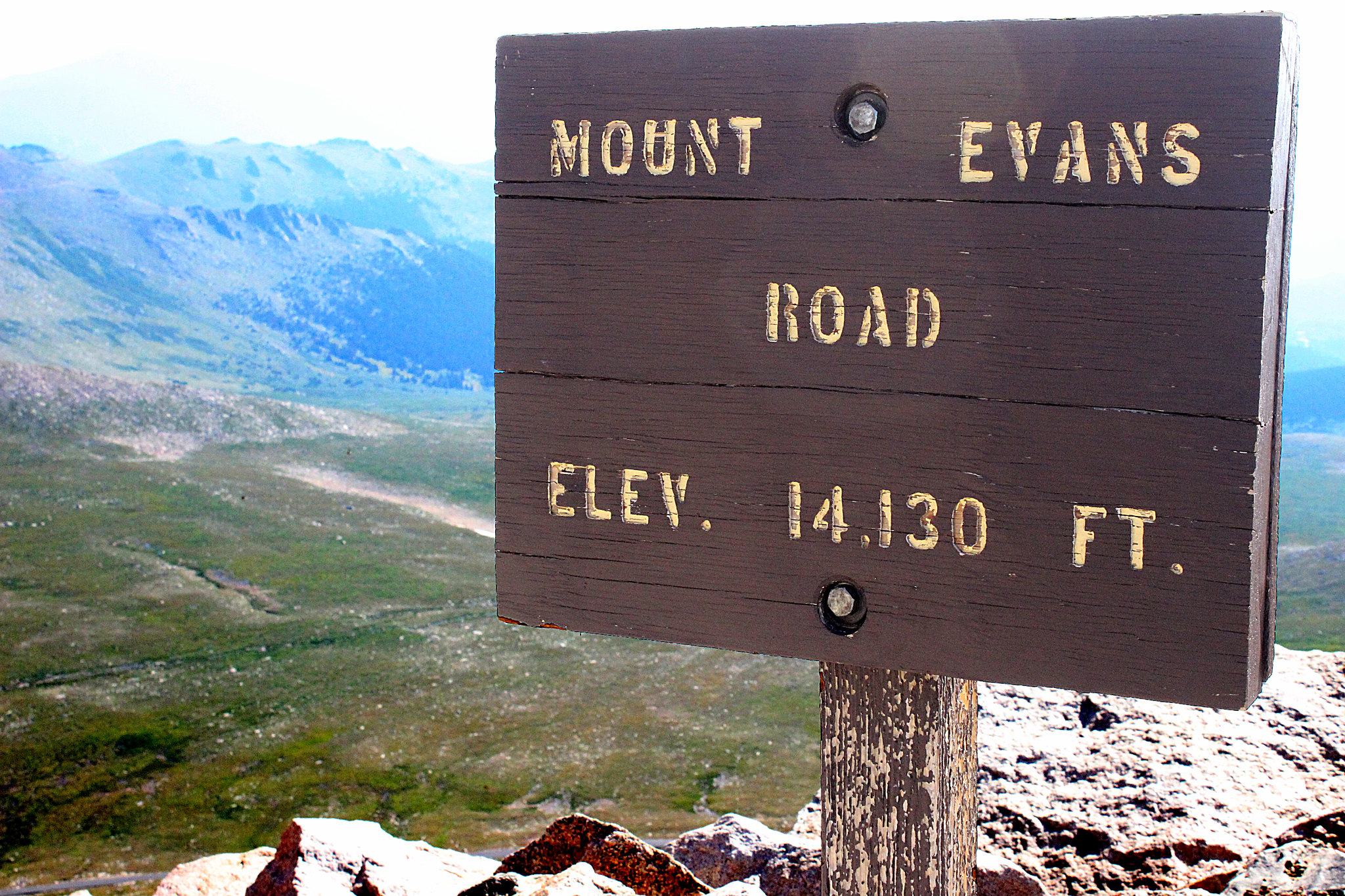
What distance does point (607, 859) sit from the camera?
15.3ft

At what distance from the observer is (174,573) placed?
45.4 m

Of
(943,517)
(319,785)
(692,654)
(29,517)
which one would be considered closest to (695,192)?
(943,517)

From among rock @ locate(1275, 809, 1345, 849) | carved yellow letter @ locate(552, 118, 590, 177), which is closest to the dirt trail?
rock @ locate(1275, 809, 1345, 849)

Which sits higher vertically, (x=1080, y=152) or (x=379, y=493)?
(x=1080, y=152)

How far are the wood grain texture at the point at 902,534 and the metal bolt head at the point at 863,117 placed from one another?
2.35 ft

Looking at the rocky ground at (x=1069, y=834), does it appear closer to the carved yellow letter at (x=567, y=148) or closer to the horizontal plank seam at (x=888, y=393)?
the horizontal plank seam at (x=888, y=393)

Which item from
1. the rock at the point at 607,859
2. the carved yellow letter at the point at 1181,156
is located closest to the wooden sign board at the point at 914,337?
the carved yellow letter at the point at 1181,156

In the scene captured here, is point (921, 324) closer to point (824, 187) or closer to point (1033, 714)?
point (824, 187)

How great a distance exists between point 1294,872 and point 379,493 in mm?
72545

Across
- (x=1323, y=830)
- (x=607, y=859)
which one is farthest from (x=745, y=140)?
(x=1323, y=830)

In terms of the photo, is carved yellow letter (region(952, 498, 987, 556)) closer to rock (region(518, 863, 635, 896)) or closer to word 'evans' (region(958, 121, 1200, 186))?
word 'evans' (region(958, 121, 1200, 186))

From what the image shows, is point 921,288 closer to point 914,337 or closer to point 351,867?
point 914,337

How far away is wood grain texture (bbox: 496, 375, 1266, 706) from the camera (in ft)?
8.90

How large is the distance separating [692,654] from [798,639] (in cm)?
3449
